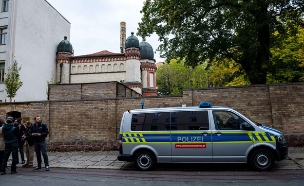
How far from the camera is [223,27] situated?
1398 cm

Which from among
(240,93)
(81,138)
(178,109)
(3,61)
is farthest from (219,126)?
(3,61)

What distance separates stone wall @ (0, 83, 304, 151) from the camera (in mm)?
11539

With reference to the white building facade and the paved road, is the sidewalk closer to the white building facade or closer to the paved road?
the paved road

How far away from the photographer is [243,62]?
45.6 feet

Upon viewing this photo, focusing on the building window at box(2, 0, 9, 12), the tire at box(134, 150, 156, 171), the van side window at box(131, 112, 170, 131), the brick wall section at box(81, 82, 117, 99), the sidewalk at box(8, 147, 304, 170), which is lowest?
the sidewalk at box(8, 147, 304, 170)

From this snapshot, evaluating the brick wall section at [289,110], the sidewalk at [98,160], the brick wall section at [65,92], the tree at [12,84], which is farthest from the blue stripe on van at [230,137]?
the tree at [12,84]

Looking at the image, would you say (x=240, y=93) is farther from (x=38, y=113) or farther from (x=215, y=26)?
(x=38, y=113)

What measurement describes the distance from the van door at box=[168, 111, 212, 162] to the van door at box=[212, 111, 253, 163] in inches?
10.1

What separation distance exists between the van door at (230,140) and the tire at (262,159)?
0.27m

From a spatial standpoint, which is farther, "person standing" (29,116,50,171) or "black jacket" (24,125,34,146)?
"black jacket" (24,125,34,146)

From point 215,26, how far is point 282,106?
5465 mm

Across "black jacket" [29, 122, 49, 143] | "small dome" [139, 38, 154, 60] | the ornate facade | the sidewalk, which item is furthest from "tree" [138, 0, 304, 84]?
"small dome" [139, 38, 154, 60]

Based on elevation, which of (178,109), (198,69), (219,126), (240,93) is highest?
(198,69)

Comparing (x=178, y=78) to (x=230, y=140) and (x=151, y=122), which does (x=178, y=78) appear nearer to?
(x=151, y=122)
